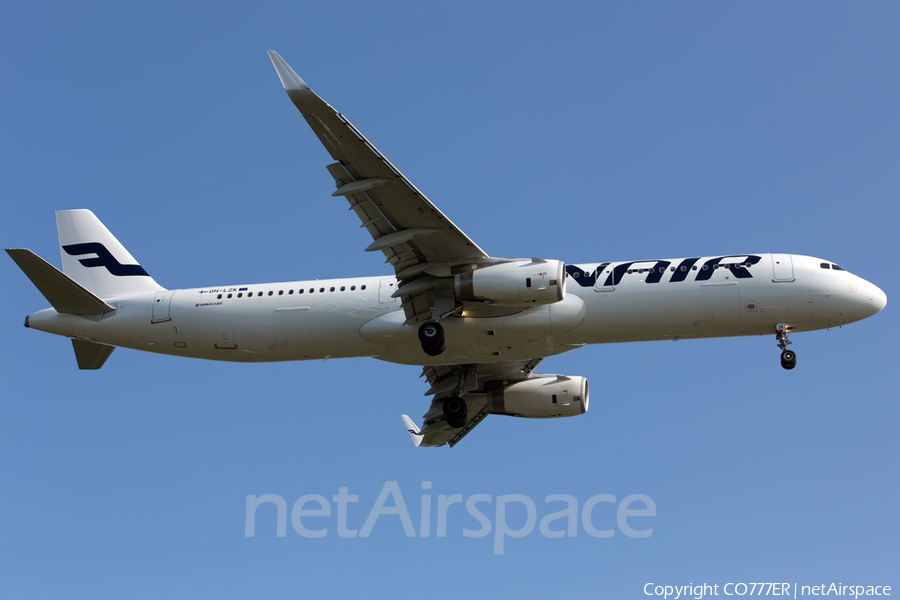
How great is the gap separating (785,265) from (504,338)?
1000 centimetres

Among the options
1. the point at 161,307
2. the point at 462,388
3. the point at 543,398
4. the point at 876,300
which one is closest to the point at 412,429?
the point at 462,388

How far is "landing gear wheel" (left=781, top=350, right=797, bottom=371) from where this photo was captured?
2995cm

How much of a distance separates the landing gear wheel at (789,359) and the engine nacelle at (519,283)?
314 inches

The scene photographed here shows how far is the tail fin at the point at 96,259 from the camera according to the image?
35812 millimetres

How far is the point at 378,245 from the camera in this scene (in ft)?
95.0

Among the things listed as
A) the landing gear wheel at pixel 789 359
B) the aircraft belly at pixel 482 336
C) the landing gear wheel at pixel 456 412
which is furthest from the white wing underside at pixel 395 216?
the landing gear wheel at pixel 789 359

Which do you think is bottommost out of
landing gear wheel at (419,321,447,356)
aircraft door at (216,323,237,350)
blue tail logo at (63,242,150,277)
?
landing gear wheel at (419,321,447,356)

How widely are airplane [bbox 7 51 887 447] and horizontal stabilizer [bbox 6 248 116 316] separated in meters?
0.05

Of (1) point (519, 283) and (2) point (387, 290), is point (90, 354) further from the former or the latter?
(1) point (519, 283)

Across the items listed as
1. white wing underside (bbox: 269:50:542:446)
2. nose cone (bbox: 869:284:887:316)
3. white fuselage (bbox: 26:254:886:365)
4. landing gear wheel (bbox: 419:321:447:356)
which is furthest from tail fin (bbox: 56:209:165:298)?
nose cone (bbox: 869:284:887:316)

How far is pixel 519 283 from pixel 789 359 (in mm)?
9706

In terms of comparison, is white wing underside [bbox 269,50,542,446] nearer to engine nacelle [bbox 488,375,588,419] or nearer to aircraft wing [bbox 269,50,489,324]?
aircraft wing [bbox 269,50,489,324]

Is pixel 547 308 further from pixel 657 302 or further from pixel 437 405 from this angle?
pixel 437 405

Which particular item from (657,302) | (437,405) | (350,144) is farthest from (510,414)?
(350,144)
